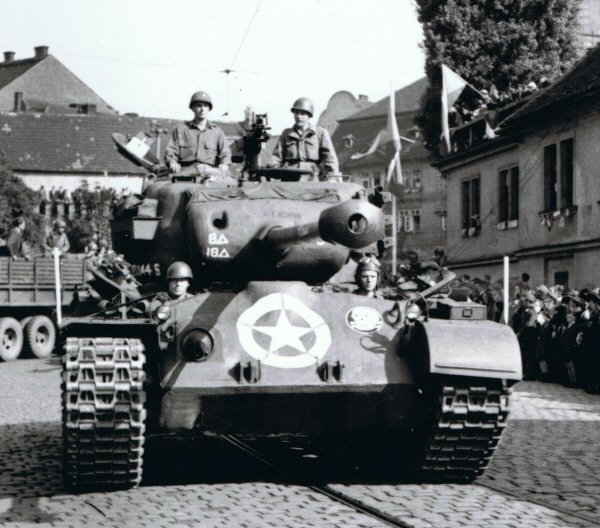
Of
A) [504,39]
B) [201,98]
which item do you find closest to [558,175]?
[504,39]

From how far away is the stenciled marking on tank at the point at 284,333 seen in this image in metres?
9.55

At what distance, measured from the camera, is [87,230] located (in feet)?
186

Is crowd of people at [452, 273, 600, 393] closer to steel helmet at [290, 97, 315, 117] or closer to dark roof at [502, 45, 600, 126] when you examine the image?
dark roof at [502, 45, 600, 126]

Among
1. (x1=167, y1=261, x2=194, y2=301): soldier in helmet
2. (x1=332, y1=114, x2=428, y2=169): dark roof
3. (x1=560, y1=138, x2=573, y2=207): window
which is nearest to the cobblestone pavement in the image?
(x1=167, y1=261, x2=194, y2=301): soldier in helmet

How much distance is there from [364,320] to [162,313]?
1.49 metres

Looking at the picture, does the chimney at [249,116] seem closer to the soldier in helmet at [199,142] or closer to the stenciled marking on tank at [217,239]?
the soldier in helmet at [199,142]

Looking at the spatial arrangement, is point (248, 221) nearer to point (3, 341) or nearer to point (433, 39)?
point (3, 341)

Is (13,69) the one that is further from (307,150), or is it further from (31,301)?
(307,150)

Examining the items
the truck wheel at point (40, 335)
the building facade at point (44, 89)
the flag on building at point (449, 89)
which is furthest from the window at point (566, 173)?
the building facade at point (44, 89)

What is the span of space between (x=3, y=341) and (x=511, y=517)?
2011 centimetres

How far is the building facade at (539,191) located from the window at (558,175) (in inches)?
0.9

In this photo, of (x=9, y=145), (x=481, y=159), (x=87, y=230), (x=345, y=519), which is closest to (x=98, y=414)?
(x=345, y=519)

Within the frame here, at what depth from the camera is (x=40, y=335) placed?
92.6 feet

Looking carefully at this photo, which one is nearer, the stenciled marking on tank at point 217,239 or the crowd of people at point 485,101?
the stenciled marking on tank at point 217,239
